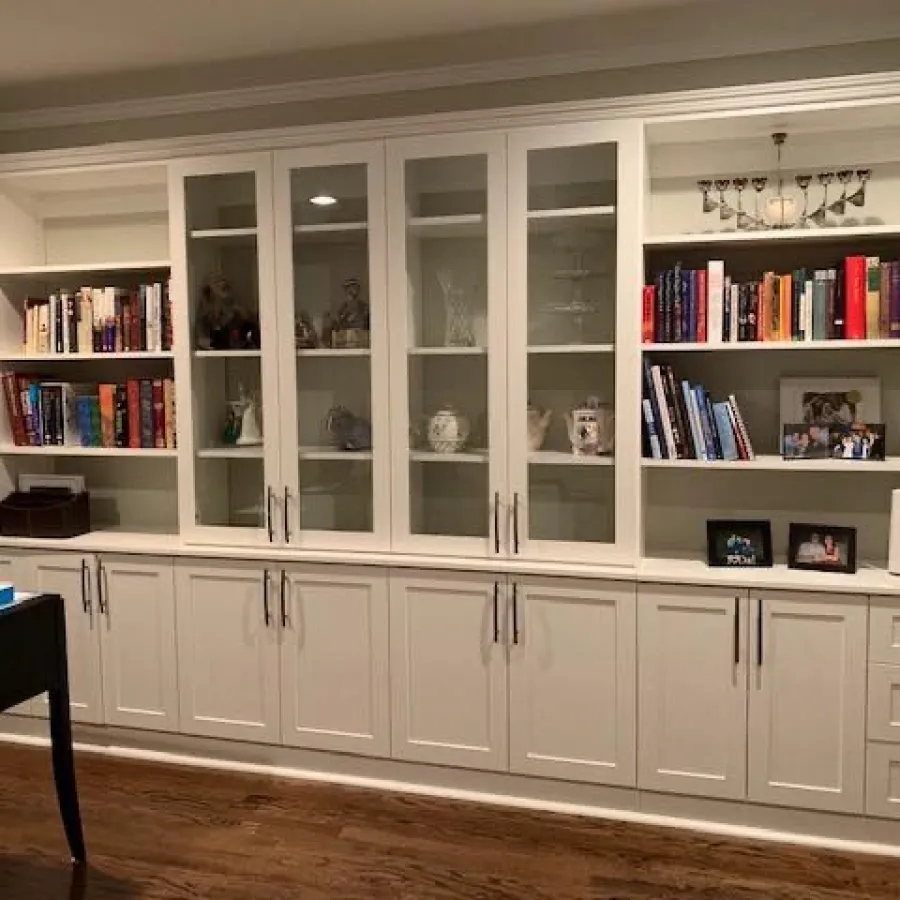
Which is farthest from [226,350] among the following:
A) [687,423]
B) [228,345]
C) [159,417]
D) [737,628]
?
[737,628]

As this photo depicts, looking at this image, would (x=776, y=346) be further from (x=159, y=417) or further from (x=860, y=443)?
(x=159, y=417)

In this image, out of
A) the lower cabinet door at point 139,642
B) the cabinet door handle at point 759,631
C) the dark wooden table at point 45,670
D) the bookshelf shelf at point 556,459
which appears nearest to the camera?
the dark wooden table at point 45,670

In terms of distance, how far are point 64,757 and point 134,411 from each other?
1.38m

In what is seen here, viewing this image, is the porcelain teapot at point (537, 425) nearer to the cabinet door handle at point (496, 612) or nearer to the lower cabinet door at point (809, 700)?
the cabinet door handle at point (496, 612)

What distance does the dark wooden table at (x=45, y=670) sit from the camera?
7.88 feet

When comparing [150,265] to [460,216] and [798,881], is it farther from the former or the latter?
[798,881]

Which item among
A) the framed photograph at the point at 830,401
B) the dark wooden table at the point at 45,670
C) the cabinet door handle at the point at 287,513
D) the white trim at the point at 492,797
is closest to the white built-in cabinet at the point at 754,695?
the white trim at the point at 492,797

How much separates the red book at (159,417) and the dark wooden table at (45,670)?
1.03 meters

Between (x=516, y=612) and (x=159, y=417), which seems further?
(x=159, y=417)

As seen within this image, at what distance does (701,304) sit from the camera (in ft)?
9.59

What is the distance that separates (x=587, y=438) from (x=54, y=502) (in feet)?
6.92

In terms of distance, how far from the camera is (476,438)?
10.3ft

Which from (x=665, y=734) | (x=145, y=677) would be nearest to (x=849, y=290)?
(x=665, y=734)

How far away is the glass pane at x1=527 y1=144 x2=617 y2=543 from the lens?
296 cm
